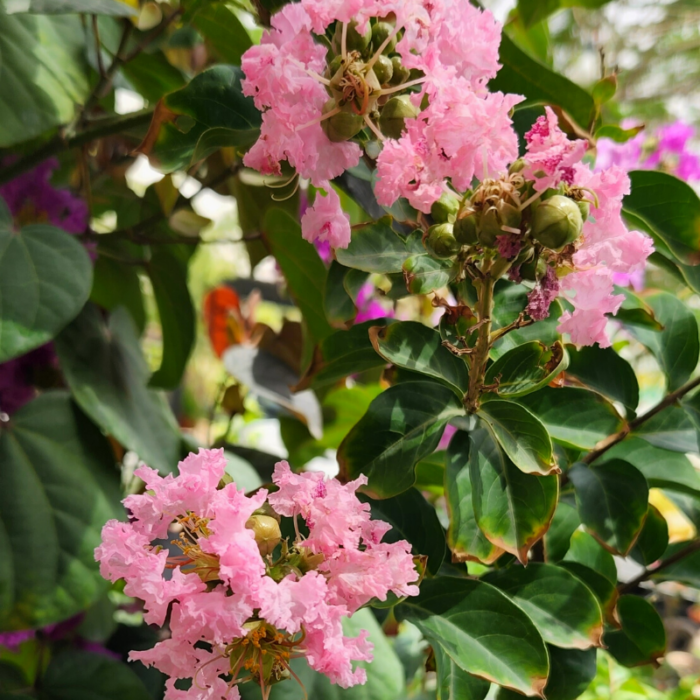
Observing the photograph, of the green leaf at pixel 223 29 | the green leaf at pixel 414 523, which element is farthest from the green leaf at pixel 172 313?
the green leaf at pixel 414 523

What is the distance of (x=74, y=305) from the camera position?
0.51 meters

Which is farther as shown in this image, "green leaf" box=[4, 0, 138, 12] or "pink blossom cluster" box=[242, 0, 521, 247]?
"green leaf" box=[4, 0, 138, 12]

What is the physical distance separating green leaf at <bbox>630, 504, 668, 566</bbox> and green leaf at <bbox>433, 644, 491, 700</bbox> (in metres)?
0.23

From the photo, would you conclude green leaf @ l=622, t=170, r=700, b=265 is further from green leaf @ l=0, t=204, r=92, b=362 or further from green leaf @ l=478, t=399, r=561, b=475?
green leaf @ l=0, t=204, r=92, b=362

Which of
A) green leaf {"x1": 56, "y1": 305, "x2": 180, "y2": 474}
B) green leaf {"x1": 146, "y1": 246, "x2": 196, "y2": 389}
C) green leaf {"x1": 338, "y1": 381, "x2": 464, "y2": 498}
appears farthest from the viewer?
green leaf {"x1": 146, "y1": 246, "x2": 196, "y2": 389}

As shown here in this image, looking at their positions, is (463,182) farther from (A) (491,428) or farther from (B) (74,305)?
(B) (74,305)

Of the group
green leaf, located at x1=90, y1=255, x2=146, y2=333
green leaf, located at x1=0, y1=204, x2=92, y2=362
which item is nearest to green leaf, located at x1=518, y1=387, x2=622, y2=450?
green leaf, located at x1=0, y1=204, x2=92, y2=362

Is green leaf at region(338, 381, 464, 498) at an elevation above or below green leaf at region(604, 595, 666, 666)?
above

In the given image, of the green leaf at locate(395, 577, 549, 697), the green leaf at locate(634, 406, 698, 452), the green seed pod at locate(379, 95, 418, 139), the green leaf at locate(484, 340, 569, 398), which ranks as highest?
the green seed pod at locate(379, 95, 418, 139)

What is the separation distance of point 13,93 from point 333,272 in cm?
31

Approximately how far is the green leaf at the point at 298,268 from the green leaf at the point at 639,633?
364mm

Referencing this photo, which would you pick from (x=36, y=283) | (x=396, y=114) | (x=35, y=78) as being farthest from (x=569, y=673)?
(x=35, y=78)

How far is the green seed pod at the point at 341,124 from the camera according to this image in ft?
1.19

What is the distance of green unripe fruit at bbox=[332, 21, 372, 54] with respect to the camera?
14.3 inches
